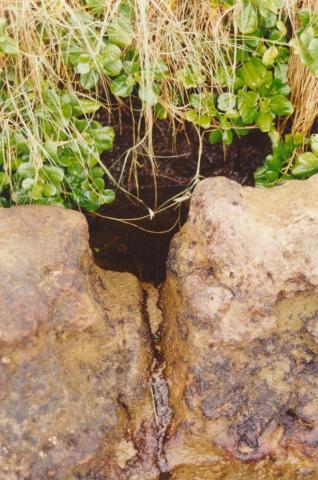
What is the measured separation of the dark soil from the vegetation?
23cm

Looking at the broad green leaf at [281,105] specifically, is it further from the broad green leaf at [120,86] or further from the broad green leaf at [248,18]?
the broad green leaf at [120,86]

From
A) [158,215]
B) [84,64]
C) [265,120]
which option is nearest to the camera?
[84,64]

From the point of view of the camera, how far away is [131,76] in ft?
8.41

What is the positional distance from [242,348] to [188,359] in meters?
0.19

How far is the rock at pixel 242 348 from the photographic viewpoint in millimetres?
2168

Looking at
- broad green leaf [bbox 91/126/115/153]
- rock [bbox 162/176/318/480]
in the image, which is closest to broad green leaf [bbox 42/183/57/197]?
broad green leaf [bbox 91/126/115/153]

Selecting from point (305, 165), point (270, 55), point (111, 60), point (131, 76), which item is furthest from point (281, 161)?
point (111, 60)

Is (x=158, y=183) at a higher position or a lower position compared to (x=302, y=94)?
lower

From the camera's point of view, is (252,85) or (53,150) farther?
(252,85)

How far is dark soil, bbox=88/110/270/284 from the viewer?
9.55ft

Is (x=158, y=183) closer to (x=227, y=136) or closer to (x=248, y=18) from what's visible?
(x=227, y=136)

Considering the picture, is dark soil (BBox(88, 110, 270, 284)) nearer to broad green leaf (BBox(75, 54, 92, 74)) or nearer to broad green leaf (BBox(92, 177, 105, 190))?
broad green leaf (BBox(92, 177, 105, 190))

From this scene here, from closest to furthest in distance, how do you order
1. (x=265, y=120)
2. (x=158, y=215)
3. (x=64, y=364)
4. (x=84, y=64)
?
(x=64, y=364) → (x=84, y=64) → (x=265, y=120) → (x=158, y=215)

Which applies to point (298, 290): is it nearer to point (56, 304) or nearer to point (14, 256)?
point (56, 304)
